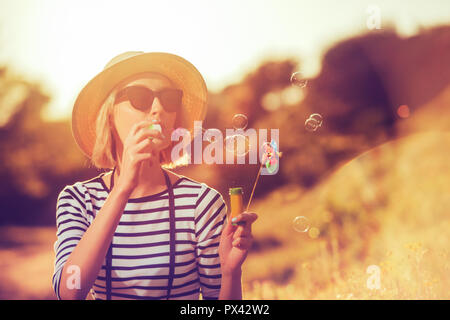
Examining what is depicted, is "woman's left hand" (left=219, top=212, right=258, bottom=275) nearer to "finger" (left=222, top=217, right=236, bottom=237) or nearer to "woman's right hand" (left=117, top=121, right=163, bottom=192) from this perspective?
"finger" (left=222, top=217, right=236, bottom=237)

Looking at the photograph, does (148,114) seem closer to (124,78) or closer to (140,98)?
(140,98)

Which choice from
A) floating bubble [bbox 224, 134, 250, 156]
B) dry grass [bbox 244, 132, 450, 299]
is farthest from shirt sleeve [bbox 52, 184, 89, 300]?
dry grass [bbox 244, 132, 450, 299]

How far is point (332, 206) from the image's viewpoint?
482 cm

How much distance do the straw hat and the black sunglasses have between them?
4.3 inches

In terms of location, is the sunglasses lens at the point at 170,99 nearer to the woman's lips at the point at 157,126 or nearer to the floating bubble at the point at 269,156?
the woman's lips at the point at 157,126

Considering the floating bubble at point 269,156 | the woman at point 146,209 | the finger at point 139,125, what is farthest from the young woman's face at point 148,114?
the floating bubble at point 269,156

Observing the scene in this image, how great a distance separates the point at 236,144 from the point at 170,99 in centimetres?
47

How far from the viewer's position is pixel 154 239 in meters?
2.17

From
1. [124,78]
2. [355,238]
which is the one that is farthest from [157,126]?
[355,238]

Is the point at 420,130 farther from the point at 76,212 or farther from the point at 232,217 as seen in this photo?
the point at 76,212

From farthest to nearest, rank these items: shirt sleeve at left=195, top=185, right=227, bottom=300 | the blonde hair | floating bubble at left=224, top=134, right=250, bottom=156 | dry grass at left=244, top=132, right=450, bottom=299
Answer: dry grass at left=244, top=132, right=450, bottom=299 → floating bubble at left=224, top=134, right=250, bottom=156 → the blonde hair → shirt sleeve at left=195, top=185, right=227, bottom=300

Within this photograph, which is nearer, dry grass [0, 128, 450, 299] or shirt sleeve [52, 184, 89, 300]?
shirt sleeve [52, 184, 89, 300]

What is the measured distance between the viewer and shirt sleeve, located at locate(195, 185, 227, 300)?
2.20m

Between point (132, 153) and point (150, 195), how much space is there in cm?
36
